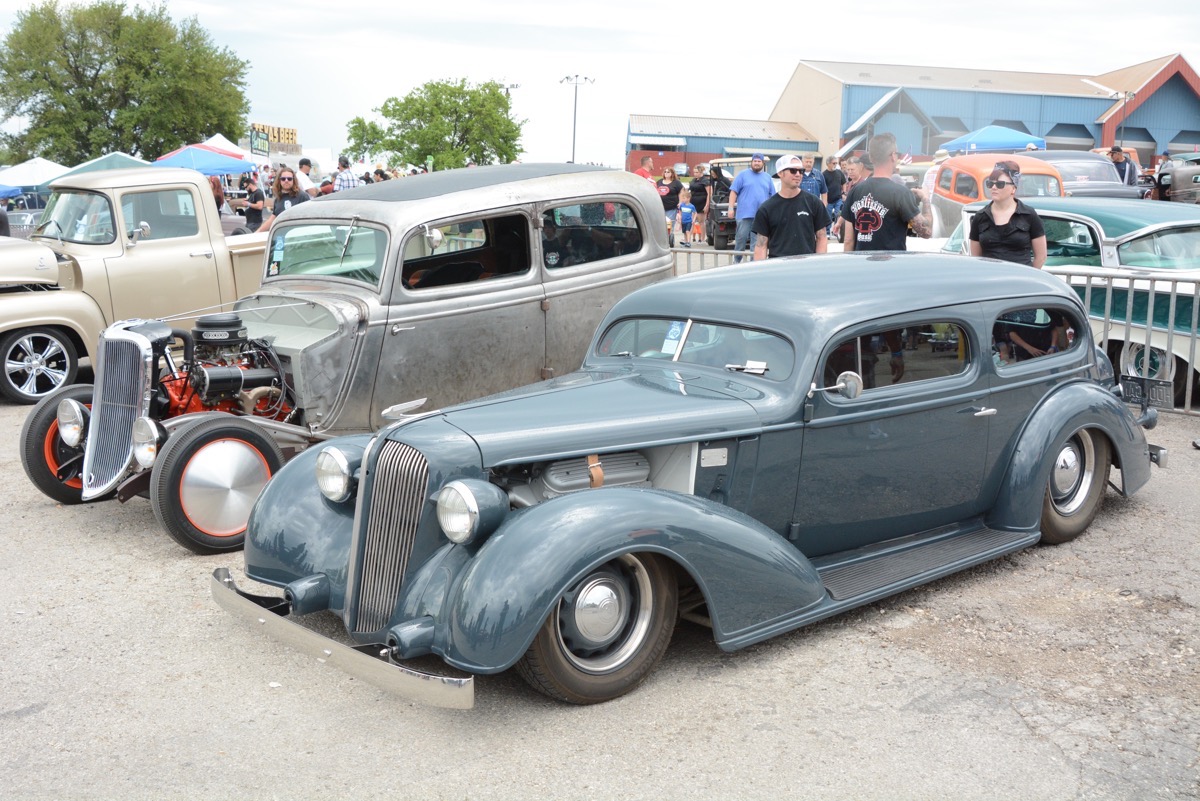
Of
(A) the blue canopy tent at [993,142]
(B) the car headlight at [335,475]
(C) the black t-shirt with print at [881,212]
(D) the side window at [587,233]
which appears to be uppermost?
(A) the blue canopy tent at [993,142]

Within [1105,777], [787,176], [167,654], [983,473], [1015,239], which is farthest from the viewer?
[787,176]

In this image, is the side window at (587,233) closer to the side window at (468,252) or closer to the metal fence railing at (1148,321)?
the side window at (468,252)

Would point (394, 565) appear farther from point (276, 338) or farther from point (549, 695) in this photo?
point (276, 338)

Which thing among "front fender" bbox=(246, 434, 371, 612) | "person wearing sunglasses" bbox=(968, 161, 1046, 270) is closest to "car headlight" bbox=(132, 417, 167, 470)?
"front fender" bbox=(246, 434, 371, 612)

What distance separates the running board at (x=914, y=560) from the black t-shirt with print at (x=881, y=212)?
307 centimetres

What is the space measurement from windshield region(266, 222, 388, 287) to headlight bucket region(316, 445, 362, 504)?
8.39ft

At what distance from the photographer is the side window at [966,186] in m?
14.0

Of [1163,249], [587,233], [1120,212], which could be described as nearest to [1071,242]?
[1120,212]

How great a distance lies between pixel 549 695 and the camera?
3666 millimetres

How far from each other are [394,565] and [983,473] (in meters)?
2.79

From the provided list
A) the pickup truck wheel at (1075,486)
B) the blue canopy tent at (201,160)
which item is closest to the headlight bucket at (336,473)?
the pickup truck wheel at (1075,486)

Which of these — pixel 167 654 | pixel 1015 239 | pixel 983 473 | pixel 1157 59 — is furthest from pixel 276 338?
pixel 1157 59

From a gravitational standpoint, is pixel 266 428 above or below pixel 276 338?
below

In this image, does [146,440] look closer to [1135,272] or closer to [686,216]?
[1135,272]
